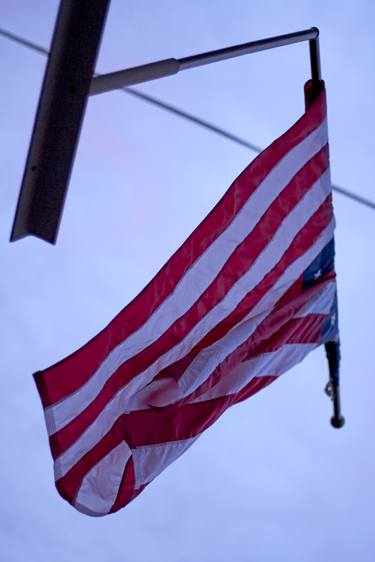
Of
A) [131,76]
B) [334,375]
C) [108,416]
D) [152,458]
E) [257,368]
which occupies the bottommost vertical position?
[152,458]

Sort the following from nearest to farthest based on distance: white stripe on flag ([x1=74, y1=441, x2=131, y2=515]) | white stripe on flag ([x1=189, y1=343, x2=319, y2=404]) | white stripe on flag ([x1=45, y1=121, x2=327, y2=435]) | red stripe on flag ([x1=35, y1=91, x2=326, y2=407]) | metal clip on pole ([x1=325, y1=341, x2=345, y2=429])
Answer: red stripe on flag ([x1=35, y1=91, x2=326, y2=407]) < white stripe on flag ([x1=45, y1=121, x2=327, y2=435]) < white stripe on flag ([x1=74, y1=441, x2=131, y2=515]) < white stripe on flag ([x1=189, y1=343, x2=319, y2=404]) < metal clip on pole ([x1=325, y1=341, x2=345, y2=429])

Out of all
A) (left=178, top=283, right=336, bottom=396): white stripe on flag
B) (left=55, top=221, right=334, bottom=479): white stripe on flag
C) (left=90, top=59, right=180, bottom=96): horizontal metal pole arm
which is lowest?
(left=55, top=221, right=334, bottom=479): white stripe on flag

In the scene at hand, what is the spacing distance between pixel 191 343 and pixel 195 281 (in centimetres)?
45

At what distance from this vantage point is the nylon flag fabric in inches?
245

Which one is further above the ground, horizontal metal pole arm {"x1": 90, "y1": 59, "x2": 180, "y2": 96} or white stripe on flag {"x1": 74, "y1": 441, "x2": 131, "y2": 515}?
horizontal metal pole arm {"x1": 90, "y1": 59, "x2": 180, "y2": 96}

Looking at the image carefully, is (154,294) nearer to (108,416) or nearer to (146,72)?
(108,416)

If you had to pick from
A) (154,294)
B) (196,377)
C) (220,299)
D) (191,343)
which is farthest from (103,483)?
(220,299)

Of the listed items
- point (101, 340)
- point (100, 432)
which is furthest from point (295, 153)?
point (100, 432)

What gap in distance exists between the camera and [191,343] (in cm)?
650

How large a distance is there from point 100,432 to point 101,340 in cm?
68

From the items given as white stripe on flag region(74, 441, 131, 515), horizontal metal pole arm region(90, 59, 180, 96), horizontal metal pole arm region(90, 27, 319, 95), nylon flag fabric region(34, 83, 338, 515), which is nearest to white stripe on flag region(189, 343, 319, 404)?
nylon flag fabric region(34, 83, 338, 515)

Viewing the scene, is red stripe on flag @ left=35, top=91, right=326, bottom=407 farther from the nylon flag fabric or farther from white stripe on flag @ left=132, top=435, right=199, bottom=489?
white stripe on flag @ left=132, top=435, right=199, bottom=489

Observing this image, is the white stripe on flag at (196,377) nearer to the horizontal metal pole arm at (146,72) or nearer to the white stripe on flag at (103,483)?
the white stripe on flag at (103,483)

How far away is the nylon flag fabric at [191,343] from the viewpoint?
245 inches
